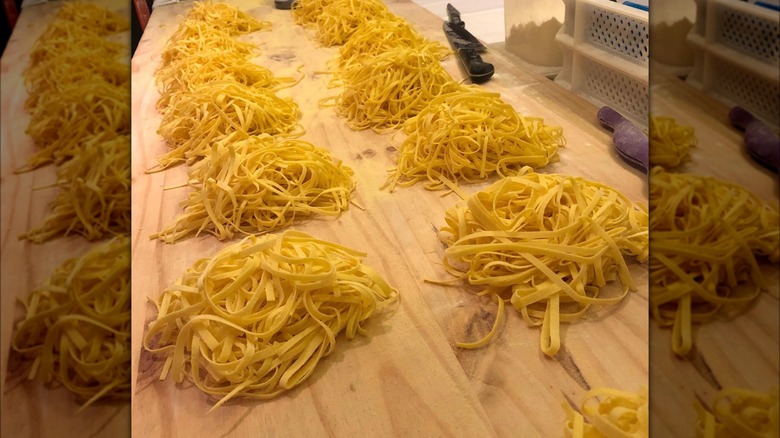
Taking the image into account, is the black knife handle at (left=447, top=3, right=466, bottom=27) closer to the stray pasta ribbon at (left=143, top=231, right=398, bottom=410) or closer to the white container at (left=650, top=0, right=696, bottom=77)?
the stray pasta ribbon at (left=143, top=231, right=398, bottom=410)

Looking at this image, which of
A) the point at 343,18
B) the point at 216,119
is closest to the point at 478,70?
the point at 216,119

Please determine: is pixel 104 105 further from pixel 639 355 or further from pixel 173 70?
pixel 173 70

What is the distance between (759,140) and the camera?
463 mm

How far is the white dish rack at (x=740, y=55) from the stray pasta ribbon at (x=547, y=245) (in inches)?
30.6

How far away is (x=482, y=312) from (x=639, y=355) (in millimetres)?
304

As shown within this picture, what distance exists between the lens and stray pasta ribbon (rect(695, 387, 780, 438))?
1.69 ft

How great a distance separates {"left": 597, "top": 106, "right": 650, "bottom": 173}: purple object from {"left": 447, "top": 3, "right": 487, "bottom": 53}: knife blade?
0.95 m

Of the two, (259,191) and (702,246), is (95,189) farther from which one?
(259,191)

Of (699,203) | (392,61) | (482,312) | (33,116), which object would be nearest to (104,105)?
(33,116)

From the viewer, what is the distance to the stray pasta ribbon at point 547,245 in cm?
129

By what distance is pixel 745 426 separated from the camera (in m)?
0.53

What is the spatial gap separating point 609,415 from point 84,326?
0.81 m

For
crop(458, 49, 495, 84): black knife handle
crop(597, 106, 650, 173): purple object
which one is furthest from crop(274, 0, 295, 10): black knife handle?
crop(597, 106, 650, 173): purple object

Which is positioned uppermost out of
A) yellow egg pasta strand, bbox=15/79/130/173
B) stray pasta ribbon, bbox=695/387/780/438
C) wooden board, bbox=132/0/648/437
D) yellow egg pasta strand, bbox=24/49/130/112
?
yellow egg pasta strand, bbox=24/49/130/112
